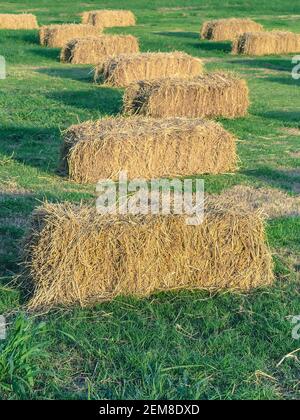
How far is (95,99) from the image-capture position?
19344 millimetres

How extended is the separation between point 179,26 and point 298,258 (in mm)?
32612

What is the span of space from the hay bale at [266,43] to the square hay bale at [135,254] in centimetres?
2224

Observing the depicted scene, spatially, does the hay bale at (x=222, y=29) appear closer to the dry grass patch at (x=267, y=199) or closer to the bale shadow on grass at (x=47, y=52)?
the bale shadow on grass at (x=47, y=52)

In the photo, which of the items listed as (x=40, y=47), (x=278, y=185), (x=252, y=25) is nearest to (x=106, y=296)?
(x=278, y=185)

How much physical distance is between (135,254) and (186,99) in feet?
32.9

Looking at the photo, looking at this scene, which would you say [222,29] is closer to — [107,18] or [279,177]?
[107,18]

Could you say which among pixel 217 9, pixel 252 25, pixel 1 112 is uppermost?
pixel 1 112

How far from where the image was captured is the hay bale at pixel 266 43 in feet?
97.1

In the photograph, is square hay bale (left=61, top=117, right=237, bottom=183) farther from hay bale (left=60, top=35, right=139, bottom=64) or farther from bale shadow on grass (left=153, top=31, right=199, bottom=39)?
bale shadow on grass (left=153, top=31, right=199, bottom=39)

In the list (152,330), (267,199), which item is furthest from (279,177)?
(152,330)

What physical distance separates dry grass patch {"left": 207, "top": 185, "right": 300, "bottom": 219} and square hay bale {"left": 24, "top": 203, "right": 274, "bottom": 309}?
190 cm

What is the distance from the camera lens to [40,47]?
31.2 m

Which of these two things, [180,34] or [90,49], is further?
[180,34]

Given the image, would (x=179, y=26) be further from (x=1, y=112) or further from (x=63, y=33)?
(x=1, y=112)
